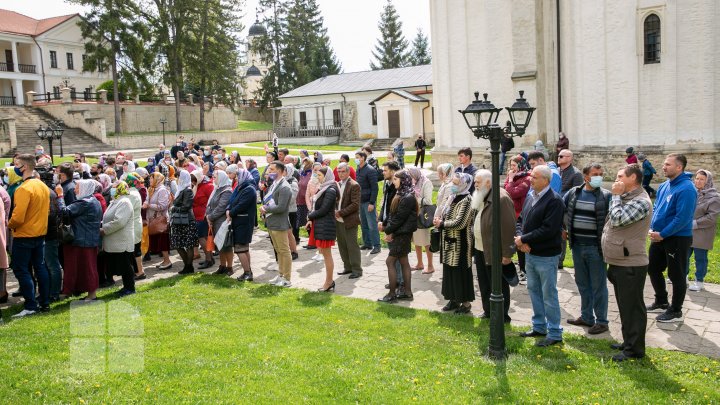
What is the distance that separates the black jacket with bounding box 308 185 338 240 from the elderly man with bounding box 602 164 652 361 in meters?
4.50

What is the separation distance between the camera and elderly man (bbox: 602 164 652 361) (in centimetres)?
589

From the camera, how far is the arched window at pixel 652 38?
1731cm

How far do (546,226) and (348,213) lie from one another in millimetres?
3618

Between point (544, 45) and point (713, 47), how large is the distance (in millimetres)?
5181

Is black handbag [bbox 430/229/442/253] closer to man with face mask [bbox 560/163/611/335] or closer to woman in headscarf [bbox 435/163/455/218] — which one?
woman in headscarf [bbox 435/163/455/218]

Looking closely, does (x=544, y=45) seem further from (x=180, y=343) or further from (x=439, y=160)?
(x=180, y=343)

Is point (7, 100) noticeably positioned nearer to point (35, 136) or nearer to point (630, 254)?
point (35, 136)

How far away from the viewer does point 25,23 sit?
176 feet

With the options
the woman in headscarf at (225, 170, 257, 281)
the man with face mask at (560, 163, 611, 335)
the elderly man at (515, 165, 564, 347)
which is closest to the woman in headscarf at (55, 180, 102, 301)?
the woman in headscarf at (225, 170, 257, 281)

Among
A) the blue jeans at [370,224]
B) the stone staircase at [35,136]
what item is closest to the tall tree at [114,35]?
the stone staircase at [35,136]

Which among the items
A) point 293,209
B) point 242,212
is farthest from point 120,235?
point 293,209

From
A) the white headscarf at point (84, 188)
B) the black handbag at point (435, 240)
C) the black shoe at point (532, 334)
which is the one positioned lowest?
the black shoe at point (532, 334)

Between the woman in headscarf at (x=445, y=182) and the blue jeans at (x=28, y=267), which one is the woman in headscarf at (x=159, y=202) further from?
the woman in headscarf at (x=445, y=182)

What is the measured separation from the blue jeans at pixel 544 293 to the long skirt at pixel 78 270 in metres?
6.38
